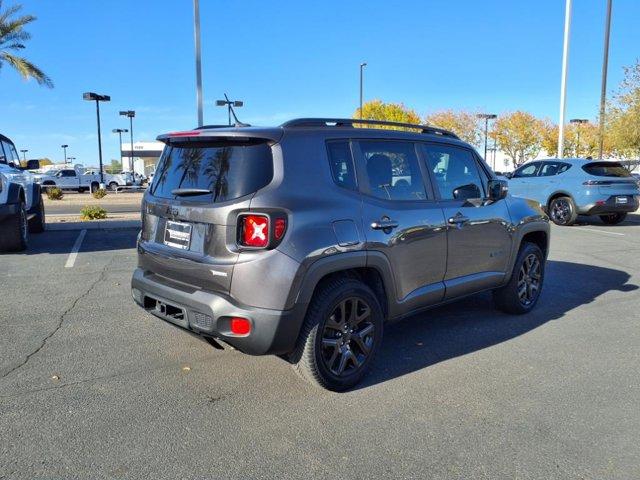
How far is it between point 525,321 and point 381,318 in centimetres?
222

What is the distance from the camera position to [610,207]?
42.2 feet

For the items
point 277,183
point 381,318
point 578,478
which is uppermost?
point 277,183

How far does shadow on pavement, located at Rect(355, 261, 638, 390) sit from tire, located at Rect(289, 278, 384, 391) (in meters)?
0.21

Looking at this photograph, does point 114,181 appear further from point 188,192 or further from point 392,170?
point 392,170

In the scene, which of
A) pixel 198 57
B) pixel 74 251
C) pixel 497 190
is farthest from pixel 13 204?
pixel 198 57

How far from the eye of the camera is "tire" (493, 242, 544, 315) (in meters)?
5.25

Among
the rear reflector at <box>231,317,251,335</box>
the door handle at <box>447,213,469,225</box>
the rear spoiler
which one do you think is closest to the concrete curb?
the rear spoiler

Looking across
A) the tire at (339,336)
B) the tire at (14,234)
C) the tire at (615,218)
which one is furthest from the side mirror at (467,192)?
the tire at (615,218)

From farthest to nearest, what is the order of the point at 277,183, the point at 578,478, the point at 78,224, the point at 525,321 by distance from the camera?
the point at 78,224, the point at 525,321, the point at 277,183, the point at 578,478

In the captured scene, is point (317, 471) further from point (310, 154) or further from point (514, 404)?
point (310, 154)

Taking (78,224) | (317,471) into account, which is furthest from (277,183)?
(78,224)

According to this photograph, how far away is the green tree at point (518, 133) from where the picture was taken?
65.1 metres

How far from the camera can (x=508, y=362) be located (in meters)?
4.18

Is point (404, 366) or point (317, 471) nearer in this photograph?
point (317, 471)
